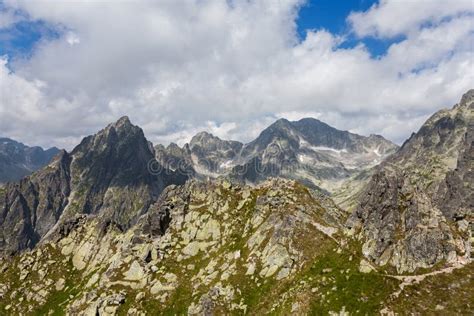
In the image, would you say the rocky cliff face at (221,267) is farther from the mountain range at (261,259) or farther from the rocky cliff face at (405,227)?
the rocky cliff face at (405,227)

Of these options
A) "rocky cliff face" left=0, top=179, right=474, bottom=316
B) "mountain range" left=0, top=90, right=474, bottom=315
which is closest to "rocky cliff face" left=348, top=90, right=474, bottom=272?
"mountain range" left=0, top=90, right=474, bottom=315

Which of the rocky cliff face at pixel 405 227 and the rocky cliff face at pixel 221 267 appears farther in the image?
the rocky cliff face at pixel 405 227

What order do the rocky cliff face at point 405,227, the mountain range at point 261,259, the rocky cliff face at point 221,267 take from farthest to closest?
the rocky cliff face at point 405,227, the rocky cliff face at point 221,267, the mountain range at point 261,259

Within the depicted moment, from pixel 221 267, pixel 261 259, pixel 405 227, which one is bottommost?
pixel 221 267

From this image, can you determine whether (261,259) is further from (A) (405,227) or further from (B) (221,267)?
(A) (405,227)

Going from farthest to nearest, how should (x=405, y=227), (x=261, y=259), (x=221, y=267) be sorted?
1. (x=221, y=267)
2. (x=261, y=259)
3. (x=405, y=227)

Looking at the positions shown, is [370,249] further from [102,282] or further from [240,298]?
[102,282]

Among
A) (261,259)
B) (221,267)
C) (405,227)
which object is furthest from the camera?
(221,267)

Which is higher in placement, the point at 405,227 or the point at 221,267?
the point at 405,227

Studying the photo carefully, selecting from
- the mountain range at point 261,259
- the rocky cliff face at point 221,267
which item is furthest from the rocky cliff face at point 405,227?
the rocky cliff face at point 221,267

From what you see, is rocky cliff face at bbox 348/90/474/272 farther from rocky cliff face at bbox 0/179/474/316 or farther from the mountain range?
rocky cliff face at bbox 0/179/474/316

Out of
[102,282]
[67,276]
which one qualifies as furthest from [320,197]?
[67,276]

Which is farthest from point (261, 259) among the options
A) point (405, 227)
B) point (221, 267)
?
point (405, 227)

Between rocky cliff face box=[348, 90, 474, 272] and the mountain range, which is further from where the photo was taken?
rocky cliff face box=[348, 90, 474, 272]
